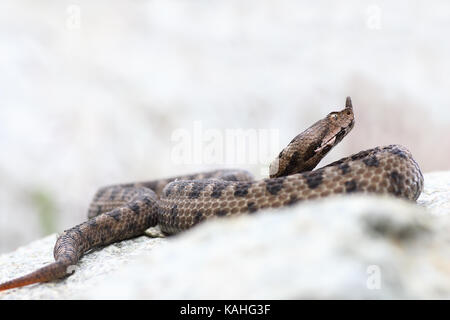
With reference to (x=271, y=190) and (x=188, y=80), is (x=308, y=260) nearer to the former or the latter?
(x=271, y=190)

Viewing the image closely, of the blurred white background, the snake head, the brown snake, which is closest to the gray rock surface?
the brown snake

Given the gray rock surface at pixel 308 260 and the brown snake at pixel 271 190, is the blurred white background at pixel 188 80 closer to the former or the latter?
the brown snake at pixel 271 190

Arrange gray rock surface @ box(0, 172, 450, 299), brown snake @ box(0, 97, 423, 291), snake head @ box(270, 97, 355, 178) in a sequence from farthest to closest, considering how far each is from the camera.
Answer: snake head @ box(270, 97, 355, 178), brown snake @ box(0, 97, 423, 291), gray rock surface @ box(0, 172, 450, 299)

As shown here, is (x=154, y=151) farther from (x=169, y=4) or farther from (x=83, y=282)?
(x=83, y=282)

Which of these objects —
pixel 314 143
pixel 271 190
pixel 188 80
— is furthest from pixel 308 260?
pixel 188 80

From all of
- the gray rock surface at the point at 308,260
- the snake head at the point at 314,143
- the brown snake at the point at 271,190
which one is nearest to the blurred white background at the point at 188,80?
the brown snake at the point at 271,190

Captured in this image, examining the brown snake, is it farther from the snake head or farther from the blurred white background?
A: the blurred white background

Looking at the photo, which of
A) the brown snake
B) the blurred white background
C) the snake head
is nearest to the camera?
the brown snake
